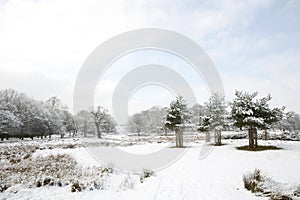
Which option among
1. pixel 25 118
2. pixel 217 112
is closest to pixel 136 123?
pixel 25 118

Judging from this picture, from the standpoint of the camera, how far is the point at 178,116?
29.0 meters

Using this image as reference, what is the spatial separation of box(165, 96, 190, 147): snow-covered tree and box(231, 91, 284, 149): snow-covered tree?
833 cm

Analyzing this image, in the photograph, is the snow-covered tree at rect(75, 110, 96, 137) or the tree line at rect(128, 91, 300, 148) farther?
the snow-covered tree at rect(75, 110, 96, 137)

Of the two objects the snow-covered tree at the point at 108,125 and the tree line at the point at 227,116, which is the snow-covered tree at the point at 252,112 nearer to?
the tree line at the point at 227,116

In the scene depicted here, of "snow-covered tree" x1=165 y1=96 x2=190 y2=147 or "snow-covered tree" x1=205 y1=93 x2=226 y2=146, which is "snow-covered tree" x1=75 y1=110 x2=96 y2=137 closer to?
"snow-covered tree" x1=165 y1=96 x2=190 y2=147

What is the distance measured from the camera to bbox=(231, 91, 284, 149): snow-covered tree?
69.3 feet

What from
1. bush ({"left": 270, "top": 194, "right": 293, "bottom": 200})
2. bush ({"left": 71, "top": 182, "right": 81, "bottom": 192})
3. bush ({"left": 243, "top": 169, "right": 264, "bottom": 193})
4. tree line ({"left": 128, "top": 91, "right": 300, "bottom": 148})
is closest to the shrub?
bush ({"left": 270, "top": 194, "right": 293, "bottom": 200})

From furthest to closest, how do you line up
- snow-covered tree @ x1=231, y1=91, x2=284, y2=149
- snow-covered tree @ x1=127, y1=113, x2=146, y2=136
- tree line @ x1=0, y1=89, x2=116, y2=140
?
snow-covered tree @ x1=127, y1=113, x2=146, y2=136 < tree line @ x1=0, y1=89, x2=116, y2=140 < snow-covered tree @ x1=231, y1=91, x2=284, y2=149

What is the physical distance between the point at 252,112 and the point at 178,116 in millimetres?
10492

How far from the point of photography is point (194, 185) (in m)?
8.67

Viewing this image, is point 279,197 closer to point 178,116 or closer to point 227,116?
point 227,116

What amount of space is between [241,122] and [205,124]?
7.69 m

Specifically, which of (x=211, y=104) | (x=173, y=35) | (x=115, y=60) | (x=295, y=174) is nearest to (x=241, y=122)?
(x=211, y=104)

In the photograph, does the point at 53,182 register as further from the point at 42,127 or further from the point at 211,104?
the point at 42,127
